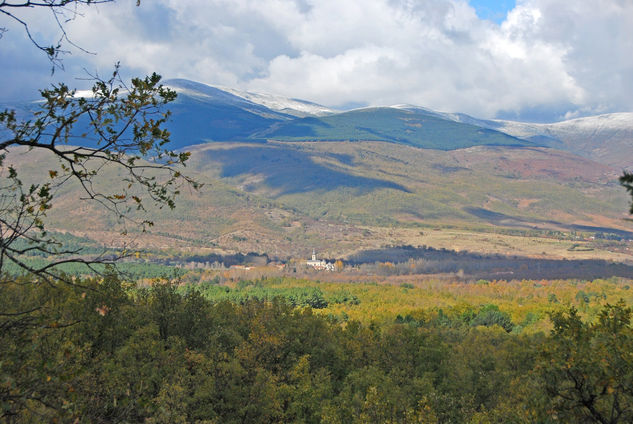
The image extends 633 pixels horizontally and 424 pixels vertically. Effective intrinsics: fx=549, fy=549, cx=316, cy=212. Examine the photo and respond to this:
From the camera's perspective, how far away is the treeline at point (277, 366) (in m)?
15.5

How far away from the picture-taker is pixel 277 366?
41.3 metres

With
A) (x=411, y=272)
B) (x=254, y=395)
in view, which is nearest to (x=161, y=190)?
(x=254, y=395)

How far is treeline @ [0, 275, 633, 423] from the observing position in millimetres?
15500

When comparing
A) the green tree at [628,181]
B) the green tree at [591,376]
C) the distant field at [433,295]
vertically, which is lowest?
the distant field at [433,295]

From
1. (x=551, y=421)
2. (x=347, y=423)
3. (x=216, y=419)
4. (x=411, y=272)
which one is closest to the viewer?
(x=551, y=421)

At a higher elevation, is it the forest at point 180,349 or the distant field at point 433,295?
the forest at point 180,349

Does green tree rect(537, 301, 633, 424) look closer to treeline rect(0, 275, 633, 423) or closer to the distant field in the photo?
treeline rect(0, 275, 633, 423)

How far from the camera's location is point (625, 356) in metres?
15.1

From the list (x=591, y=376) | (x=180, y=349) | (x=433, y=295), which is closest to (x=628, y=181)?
(x=591, y=376)

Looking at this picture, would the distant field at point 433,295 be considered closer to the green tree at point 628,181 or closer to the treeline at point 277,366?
the treeline at point 277,366

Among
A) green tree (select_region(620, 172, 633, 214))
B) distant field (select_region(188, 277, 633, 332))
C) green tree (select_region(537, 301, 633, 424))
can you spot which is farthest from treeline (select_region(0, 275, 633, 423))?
distant field (select_region(188, 277, 633, 332))

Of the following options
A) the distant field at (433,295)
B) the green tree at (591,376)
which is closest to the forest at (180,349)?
the green tree at (591,376)

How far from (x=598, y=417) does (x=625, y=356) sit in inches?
76.3

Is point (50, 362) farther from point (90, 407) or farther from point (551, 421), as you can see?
point (551, 421)
